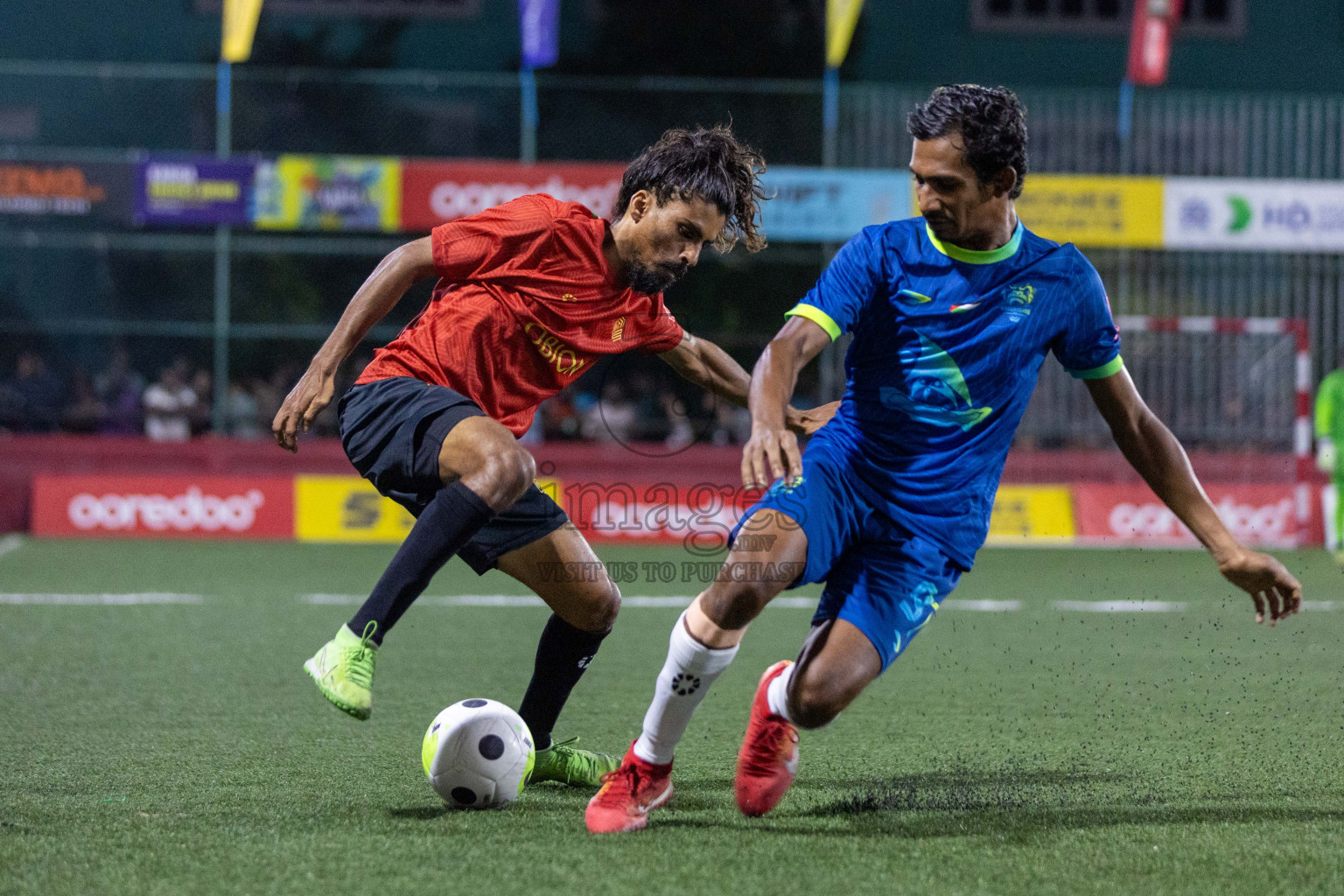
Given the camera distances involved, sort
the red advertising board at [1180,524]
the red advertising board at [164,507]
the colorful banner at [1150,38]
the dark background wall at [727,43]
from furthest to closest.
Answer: the dark background wall at [727,43], the colorful banner at [1150,38], the red advertising board at [164,507], the red advertising board at [1180,524]

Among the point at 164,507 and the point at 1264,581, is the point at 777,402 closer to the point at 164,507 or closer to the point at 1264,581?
the point at 1264,581

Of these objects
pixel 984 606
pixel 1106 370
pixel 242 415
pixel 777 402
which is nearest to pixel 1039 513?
pixel 984 606

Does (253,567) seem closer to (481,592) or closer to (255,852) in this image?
(481,592)

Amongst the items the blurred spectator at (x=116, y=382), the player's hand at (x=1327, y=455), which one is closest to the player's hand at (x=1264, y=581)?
the player's hand at (x=1327, y=455)

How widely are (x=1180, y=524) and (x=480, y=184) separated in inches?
304

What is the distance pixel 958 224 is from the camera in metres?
3.49

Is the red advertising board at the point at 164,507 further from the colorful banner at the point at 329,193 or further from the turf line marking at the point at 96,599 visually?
the turf line marking at the point at 96,599

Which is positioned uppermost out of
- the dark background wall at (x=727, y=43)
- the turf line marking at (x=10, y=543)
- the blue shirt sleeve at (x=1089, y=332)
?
the dark background wall at (x=727, y=43)

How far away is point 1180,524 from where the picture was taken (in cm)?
1305

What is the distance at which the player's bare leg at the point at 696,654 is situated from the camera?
11.3ft

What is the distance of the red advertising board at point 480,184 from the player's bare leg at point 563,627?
33.0 ft

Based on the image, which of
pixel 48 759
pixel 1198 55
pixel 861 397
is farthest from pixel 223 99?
pixel 1198 55

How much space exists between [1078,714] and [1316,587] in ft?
18.5

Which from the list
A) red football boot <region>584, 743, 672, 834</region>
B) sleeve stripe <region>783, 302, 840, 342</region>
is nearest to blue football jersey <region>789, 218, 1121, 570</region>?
sleeve stripe <region>783, 302, 840, 342</region>
